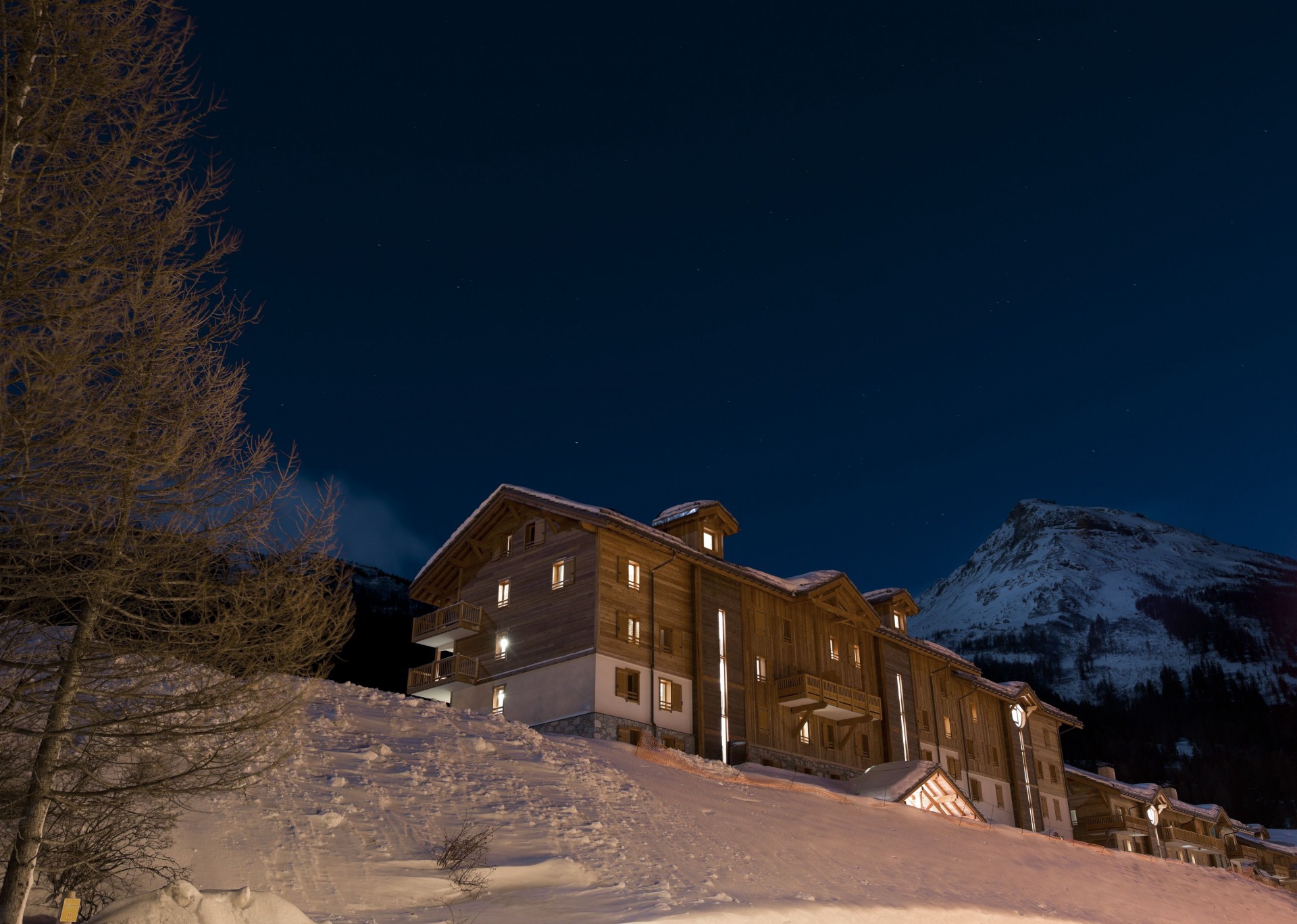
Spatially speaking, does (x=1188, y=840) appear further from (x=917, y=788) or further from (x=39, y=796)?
(x=39, y=796)

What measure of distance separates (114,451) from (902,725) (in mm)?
43333

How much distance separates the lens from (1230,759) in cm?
12988

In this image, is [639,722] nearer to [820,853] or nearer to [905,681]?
[820,853]

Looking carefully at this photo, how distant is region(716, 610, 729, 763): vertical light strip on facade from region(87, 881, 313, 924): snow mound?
88.5 ft

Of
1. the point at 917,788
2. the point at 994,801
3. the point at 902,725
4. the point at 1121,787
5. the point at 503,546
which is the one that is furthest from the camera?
the point at 1121,787

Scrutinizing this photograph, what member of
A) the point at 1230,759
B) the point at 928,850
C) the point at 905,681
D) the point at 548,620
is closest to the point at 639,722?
the point at 548,620

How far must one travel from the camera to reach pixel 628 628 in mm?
36062

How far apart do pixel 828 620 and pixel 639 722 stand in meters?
13.3

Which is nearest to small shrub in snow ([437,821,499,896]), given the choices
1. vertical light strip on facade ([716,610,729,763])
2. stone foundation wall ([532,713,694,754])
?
stone foundation wall ([532,713,694,754])

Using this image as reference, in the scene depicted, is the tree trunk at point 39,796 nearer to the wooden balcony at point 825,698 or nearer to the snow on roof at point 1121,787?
the wooden balcony at point 825,698

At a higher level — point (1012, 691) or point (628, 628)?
point (1012, 691)

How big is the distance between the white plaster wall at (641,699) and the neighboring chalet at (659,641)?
54mm

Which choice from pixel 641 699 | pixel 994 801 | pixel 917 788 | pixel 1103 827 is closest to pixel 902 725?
pixel 994 801

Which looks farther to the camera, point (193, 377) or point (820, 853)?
point (820, 853)
